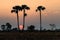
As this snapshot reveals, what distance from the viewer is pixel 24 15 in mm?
75875

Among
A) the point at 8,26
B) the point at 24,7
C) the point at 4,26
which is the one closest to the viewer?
the point at 24,7

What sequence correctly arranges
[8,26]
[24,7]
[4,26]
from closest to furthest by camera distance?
[24,7]
[8,26]
[4,26]

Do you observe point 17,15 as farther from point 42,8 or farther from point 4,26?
point 4,26

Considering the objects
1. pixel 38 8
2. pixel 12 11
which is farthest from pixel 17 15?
pixel 38 8

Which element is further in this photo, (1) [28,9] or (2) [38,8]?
(2) [38,8]

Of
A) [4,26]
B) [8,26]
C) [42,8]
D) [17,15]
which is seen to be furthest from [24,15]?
[4,26]

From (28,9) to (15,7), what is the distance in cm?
384

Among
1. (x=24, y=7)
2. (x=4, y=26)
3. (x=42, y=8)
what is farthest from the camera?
(x=4, y=26)

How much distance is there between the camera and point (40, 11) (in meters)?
81.2

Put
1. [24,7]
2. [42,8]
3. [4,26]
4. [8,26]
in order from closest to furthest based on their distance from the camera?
1. [24,7]
2. [42,8]
3. [8,26]
4. [4,26]

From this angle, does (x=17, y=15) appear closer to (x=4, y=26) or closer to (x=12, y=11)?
(x=12, y=11)

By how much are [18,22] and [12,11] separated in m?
3.45

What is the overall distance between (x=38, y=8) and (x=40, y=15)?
2519 millimetres

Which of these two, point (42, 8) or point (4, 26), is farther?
point (4, 26)
